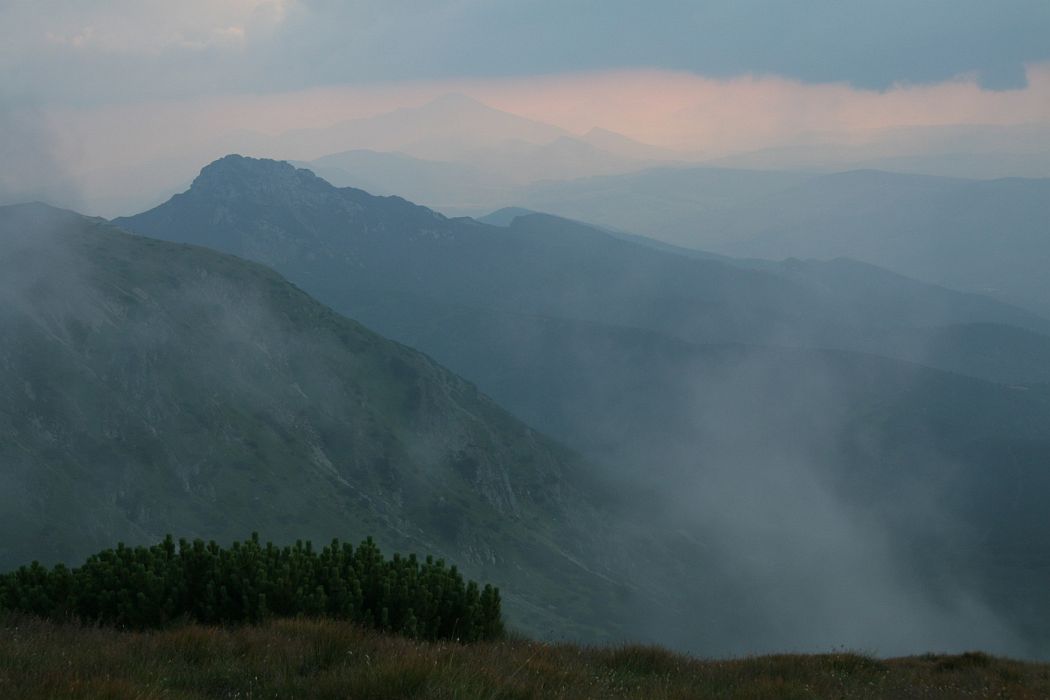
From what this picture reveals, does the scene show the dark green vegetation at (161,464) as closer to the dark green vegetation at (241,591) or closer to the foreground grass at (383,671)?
the dark green vegetation at (241,591)

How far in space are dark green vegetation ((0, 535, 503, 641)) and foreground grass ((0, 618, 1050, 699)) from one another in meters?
0.99

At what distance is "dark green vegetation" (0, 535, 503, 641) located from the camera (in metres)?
12.8

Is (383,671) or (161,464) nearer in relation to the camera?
(383,671)

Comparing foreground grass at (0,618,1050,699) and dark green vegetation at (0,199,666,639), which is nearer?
foreground grass at (0,618,1050,699)

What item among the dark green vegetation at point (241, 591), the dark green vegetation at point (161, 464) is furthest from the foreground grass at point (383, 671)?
the dark green vegetation at point (161, 464)

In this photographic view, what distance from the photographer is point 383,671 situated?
8.46 m

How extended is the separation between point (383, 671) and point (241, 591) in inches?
219

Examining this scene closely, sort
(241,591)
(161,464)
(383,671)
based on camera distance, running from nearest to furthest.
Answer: (383,671)
(241,591)
(161,464)

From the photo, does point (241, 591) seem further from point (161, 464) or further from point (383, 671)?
point (161, 464)

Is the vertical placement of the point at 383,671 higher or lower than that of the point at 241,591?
higher

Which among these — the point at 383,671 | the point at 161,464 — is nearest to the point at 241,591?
the point at 383,671

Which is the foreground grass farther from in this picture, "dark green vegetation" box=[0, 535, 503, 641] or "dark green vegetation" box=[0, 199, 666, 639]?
"dark green vegetation" box=[0, 199, 666, 639]

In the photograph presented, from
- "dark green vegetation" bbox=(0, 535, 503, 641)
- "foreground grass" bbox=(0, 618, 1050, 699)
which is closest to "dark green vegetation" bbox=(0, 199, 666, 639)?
"dark green vegetation" bbox=(0, 535, 503, 641)

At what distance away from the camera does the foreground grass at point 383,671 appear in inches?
328
